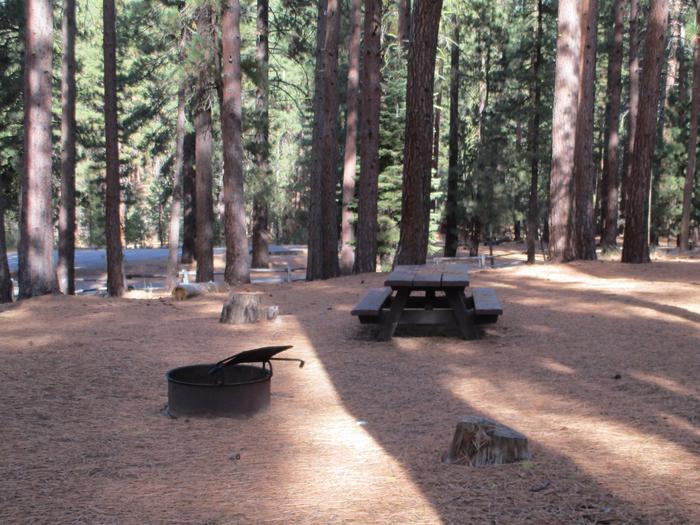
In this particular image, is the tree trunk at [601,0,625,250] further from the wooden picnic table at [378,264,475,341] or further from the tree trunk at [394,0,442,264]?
the wooden picnic table at [378,264,475,341]

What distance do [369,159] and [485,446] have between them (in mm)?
15233

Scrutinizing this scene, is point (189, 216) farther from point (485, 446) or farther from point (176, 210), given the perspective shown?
point (485, 446)

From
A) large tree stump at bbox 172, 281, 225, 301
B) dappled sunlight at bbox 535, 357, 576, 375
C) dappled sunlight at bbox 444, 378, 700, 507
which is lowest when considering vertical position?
dappled sunlight at bbox 444, 378, 700, 507

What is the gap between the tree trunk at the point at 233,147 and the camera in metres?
16.1

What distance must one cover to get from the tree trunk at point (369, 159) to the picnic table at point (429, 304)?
9031mm

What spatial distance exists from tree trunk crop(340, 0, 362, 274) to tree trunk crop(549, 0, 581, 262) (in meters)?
7.51

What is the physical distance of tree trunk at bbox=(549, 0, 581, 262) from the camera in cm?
1588

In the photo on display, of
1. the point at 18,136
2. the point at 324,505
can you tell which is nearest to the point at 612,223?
the point at 18,136

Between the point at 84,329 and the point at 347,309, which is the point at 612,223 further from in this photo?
the point at 84,329

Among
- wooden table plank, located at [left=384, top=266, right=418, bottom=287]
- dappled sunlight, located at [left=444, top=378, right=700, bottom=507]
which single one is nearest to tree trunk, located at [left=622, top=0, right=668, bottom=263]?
wooden table plank, located at [left=384, top=266, right=418, bottom=287]

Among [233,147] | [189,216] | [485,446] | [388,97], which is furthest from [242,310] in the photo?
[189,216]

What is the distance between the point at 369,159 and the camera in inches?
750

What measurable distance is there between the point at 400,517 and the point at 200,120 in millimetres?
18615

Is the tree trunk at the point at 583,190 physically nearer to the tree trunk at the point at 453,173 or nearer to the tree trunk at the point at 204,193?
the tree trunk at the point at 204,193
